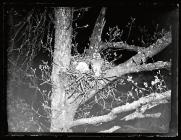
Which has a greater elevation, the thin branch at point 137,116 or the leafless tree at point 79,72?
the leafless tree at point 79,72

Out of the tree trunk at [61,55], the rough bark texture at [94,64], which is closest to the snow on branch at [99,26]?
the rough bark texture at [94,64]

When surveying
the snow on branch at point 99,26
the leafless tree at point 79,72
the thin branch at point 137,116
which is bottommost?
the thin branch at point 137,116

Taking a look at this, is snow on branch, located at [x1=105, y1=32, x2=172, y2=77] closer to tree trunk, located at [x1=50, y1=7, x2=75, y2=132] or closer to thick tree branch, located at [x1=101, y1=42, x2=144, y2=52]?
thick tree branch, located at [x1=101, y1=42, x2=144, y2=52]

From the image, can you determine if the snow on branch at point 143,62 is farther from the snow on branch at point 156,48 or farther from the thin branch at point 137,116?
the thin branch at point 137,116

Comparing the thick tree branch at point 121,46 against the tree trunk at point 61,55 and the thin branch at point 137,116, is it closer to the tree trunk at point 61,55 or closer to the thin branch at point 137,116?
the tree trunk at point 61,55

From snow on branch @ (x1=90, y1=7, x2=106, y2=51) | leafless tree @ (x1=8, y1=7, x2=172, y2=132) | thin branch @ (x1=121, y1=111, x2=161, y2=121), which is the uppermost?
snow on branch @ (x1=90, y1=7, x2=106, y2=51)

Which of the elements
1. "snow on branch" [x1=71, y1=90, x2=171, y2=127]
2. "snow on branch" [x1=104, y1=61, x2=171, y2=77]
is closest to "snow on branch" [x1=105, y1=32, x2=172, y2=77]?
"snow on branch" [x1=104, y1=61, x2=171, y2=77]

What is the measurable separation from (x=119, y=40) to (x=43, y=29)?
0.53 metres

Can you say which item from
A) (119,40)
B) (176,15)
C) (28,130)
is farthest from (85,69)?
(176,15)

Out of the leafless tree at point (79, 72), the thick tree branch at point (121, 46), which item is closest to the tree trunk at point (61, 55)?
the leafless tree at point (79, 72)

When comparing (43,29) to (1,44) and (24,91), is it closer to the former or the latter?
(1,44)

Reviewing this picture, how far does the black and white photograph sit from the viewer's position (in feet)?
6.91

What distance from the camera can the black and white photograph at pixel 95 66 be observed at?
2107 mm

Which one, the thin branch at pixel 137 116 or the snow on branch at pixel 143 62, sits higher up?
the snow on branch at pixel 143 62
